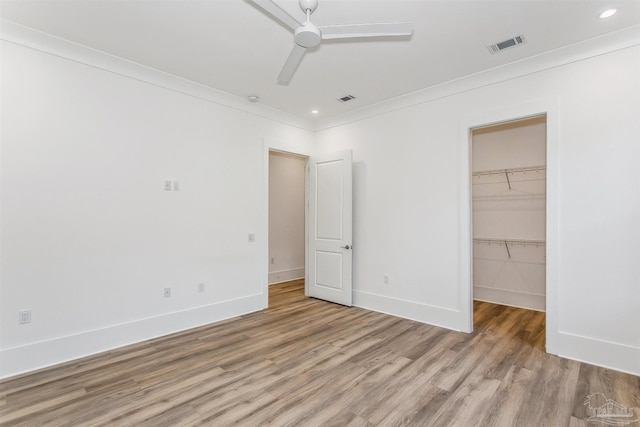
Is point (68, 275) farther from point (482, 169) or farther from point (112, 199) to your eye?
point (482, 169)

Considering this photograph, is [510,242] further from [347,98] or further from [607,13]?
[347,98]

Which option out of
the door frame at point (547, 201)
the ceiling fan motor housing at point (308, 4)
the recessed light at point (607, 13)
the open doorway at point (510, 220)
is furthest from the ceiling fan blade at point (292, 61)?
the open doorway at point (510, 220)

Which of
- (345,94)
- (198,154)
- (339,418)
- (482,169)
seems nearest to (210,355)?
(339,418)

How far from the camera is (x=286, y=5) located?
7.68 ft

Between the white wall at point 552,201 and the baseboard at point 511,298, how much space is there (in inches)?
62.4

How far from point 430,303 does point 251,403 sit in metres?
2.49

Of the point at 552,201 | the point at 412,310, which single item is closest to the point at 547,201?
the point at 552,201

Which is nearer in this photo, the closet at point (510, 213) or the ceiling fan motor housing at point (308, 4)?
the ceiling fan motor housing at point (308, 4)

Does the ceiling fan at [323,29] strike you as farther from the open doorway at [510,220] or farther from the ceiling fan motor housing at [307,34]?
the open doorway at [510,220]

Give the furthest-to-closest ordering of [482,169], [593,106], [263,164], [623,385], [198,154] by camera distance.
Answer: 1. [482,169]
2. [263,164]
3. [198,154]
4. [593,106]
5. [623,385]

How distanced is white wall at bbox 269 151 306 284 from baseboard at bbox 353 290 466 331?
214cm

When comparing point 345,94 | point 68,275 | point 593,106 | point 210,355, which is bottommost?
point 210,355

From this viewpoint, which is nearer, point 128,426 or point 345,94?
point 128,426

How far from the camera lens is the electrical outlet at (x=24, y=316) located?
8.62 ft
